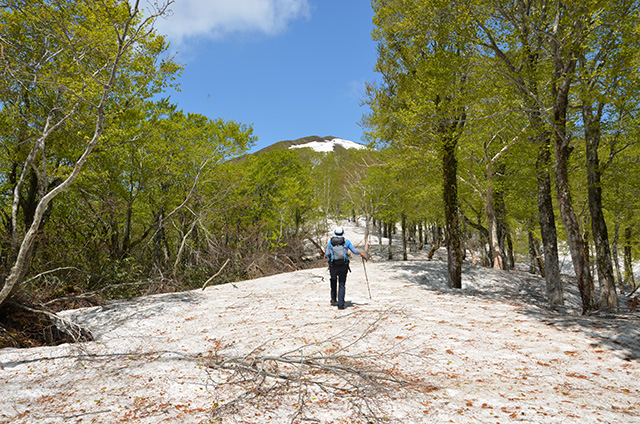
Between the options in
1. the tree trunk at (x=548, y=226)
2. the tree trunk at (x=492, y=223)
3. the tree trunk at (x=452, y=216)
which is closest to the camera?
the tree trunk at (x=548, y=226)

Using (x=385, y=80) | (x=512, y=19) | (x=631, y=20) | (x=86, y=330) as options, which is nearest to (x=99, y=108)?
(x=86, y=330)

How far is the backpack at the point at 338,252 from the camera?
7934 mm

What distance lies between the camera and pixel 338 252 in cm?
796

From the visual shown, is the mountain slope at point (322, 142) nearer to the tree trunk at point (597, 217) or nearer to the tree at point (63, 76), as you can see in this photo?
the tree at point (63, 76)

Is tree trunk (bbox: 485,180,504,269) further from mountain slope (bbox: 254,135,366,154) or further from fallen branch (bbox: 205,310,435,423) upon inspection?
mountain slope (bbox: 254,135,366,154)

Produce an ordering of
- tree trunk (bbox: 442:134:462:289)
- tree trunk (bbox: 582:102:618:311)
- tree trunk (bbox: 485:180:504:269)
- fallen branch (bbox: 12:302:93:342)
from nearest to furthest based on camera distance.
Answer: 1. fallen branch (bbox: 12:302:93:342)
2. tree trunk (bbox: 582:102:618:311)
3. tree trunk (bbox: 442:134:462:289)
4. tree trunk (bbox: 485:180:504:269)

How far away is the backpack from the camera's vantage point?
7934 millimetres

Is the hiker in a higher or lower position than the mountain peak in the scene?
lower

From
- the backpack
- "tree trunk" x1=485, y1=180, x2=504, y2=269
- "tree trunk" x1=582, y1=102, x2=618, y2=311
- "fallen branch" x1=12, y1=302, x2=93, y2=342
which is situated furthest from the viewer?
"tree trunk" x1=485, y1=180, x2=504, y2=269

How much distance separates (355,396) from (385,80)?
1372 cm

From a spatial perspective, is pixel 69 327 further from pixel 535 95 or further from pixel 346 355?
pixel 535 95

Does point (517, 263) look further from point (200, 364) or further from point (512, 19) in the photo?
point (200, 364)

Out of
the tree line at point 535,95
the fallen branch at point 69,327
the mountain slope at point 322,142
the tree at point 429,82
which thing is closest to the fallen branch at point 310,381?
the fallen branch at point 69,327

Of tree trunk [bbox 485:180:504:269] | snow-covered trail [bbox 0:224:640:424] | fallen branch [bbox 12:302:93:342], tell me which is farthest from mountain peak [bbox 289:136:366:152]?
fallen branch [bbox 12:302:93:342]
